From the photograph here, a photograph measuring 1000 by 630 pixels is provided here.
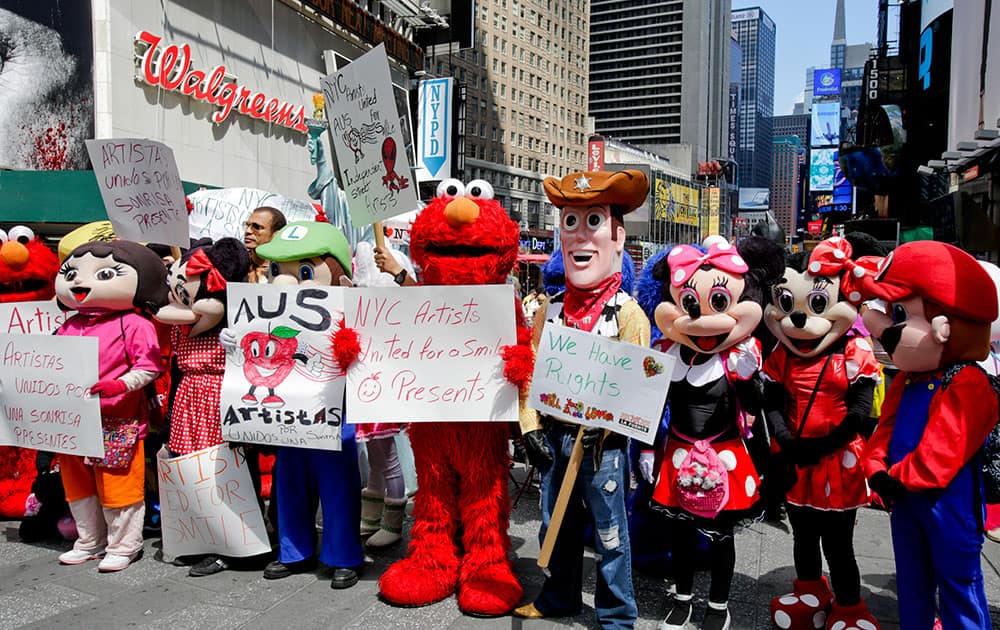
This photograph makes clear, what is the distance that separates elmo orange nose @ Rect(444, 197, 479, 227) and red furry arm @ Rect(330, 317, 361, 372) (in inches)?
30.7

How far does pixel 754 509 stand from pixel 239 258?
10.5 ft

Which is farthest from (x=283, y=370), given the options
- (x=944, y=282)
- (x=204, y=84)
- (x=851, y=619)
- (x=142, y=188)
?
(x=204, y=84)

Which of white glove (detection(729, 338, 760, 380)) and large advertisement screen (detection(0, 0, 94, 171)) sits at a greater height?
large advertisement screen (detection(0, 0, 94, 171))

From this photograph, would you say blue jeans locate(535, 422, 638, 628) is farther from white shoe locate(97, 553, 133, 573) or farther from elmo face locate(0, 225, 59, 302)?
elmo face locate(0, 225, 59, 302)

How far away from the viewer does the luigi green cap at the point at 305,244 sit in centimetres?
415

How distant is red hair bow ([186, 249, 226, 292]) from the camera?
4.21 meters

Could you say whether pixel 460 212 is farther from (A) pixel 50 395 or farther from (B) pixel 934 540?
(A) pixel 50 395

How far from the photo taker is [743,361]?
3373mm

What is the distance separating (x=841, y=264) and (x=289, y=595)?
326 centimetres

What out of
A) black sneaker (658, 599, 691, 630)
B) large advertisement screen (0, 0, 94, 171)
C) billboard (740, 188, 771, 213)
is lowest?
black sneaker (658, 599, 691, 630)

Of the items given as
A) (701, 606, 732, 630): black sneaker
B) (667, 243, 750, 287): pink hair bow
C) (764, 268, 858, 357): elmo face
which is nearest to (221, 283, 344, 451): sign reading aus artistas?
(667, 243, 750, 287): pink hair bow

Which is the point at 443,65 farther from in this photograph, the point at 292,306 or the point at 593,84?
the point at 593,84

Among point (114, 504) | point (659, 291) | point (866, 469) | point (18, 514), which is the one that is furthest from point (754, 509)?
point (18, 514)

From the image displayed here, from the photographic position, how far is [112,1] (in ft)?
44.2
